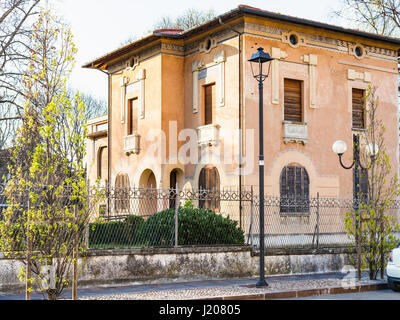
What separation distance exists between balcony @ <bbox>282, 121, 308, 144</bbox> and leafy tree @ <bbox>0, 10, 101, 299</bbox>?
12488 mm

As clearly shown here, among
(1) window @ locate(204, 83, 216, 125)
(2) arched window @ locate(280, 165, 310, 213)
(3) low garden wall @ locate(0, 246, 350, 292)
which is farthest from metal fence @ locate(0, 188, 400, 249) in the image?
(1) window @ locate(204, 83, 216, 125)

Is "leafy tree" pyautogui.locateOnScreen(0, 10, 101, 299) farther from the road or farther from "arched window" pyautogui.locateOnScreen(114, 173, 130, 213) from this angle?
the road

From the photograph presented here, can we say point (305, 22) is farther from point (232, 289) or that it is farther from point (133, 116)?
point (232, 289)

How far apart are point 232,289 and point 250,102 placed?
9243mm

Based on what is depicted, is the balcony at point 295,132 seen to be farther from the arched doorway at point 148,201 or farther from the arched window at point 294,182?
the arched doorway at point 148,201

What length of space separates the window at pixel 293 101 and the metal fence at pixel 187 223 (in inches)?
186

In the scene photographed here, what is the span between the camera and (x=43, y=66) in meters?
9.22

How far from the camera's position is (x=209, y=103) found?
72.6 feet

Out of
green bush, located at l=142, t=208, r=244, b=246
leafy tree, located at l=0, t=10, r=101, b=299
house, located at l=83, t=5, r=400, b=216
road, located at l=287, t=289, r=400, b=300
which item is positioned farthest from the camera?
house, located at l=83, t=5, r=400, b=216

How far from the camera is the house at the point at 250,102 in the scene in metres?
20.4

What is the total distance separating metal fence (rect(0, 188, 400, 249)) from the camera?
525 inches

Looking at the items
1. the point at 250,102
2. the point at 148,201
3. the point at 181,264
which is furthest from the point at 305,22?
the point at 181,264

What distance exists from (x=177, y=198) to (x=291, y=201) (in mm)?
3613
